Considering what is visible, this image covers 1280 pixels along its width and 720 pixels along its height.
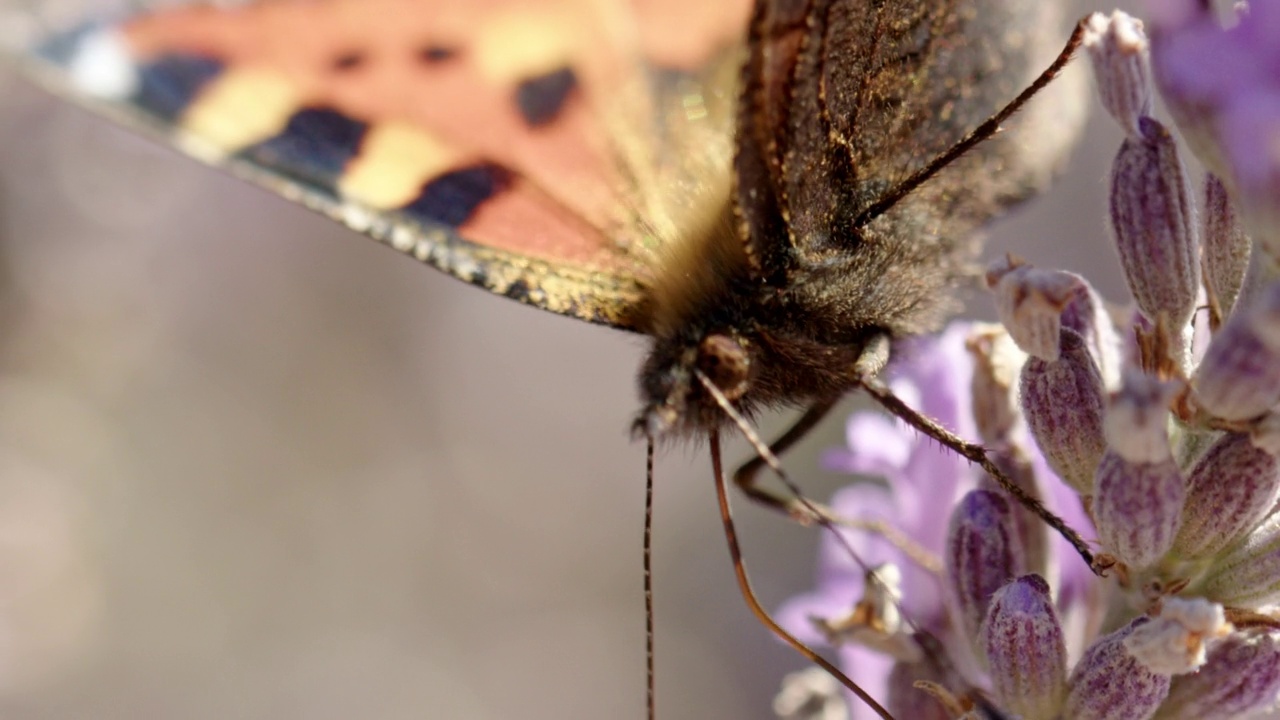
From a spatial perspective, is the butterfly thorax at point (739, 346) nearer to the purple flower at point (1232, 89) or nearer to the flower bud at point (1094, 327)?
the flower bud at point (1094, 327)

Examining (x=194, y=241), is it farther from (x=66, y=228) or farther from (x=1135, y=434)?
(x=1135, y=434)

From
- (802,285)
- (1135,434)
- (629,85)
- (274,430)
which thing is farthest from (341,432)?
(1135,434)

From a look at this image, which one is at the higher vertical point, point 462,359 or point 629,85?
point 462,359

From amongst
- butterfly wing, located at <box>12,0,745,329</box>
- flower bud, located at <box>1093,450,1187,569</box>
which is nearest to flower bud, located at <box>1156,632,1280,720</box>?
flower bud, located at <box>1093,450,1187,569</box>

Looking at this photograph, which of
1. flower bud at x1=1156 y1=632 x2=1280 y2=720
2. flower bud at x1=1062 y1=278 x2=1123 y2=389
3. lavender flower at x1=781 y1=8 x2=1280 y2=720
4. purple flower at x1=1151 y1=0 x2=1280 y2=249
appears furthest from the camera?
flower bud at x1=1062 y1=278 x2=1123 y2=389

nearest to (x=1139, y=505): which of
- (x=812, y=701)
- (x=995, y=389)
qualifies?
(x=995, y=389)

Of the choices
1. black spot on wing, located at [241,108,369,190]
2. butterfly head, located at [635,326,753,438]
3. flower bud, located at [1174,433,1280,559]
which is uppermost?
black spot on wing, located at [241,108,369,190]

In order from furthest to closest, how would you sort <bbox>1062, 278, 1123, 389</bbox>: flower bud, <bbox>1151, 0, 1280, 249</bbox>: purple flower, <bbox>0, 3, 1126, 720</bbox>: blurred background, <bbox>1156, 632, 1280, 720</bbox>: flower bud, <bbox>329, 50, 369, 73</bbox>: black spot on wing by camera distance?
1. <bbox>0, 3, 1126, 720</bbox>: blurred background
2. <bbox>329, 50, 369, 73</bbox>: black spot on wing
3. <bbox>1062, 278, 1123, 389</bbox>: flower bud
4. <bbox>1156, 632, 1280, 720</bbox>: flower bud
5. <bbox>1151, 0, 1280, 249</bbox>: purple flower

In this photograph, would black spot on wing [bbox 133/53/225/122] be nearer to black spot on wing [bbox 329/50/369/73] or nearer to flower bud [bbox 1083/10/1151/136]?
black spot on wing [bbox 329/50/369/73]
